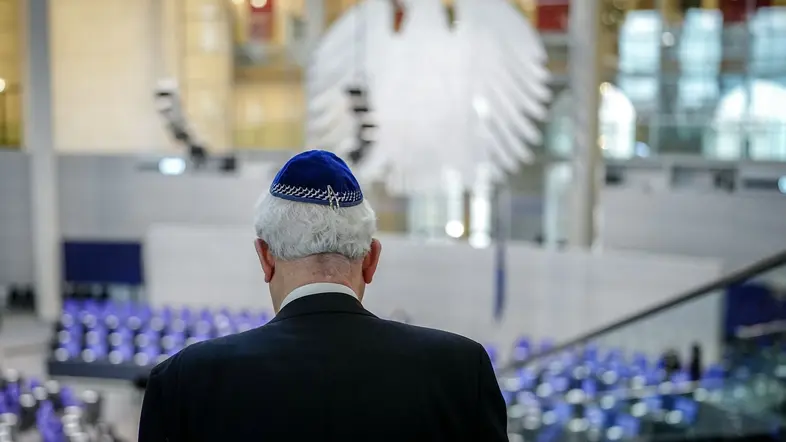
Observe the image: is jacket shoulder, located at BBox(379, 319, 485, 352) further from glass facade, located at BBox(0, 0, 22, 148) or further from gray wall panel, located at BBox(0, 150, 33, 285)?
glass facade, located at BBox(0, 0, 22, 148)

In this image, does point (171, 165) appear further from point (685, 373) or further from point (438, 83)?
point (685, 373)

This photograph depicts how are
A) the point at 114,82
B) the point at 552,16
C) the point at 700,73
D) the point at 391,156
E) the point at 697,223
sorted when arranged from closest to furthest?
the point at 391,156 → the point at 697,223 → the point at 700,73 → the point at 552,16 → the point at 114,82

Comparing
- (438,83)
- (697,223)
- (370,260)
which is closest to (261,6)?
(438,83)

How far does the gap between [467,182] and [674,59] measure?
7.55 metres

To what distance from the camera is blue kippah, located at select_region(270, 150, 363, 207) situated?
1463 millimetres

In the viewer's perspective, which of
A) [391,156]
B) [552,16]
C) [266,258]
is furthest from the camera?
[552,16]

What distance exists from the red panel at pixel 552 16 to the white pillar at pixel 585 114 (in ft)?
3.80

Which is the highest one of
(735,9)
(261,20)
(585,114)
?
(261,20)

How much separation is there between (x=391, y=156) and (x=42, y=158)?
36.3 feet

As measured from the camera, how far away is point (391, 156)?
1273 centimetres

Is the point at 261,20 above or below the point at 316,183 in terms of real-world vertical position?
above

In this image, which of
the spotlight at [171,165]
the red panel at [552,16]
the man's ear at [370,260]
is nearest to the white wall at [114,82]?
the spotlight at [171,165]

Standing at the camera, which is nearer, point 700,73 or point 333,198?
point 333,198

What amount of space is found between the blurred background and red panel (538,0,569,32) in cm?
3
